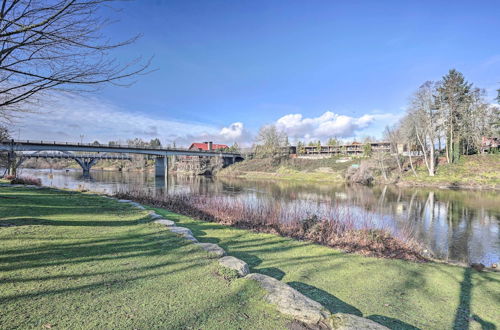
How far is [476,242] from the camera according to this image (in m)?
10.6

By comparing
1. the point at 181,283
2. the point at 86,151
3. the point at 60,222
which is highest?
the point at 86,151

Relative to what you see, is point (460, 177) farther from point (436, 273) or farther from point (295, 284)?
point (295, 284)

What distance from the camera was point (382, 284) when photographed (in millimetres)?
5027

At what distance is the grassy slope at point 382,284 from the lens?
394 cm

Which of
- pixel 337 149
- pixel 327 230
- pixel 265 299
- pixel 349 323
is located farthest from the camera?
pixel 337 149

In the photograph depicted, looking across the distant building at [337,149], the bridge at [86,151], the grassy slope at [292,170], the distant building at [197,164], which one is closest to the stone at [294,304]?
the bridge at [86,151]

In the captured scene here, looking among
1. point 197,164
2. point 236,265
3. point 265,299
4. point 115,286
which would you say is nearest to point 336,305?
point 265,299

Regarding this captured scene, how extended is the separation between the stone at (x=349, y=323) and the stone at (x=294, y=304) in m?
0.11

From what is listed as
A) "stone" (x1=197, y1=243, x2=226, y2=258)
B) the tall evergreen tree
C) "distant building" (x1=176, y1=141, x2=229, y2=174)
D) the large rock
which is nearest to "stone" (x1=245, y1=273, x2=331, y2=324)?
"stone" (x1=197, y1=243, x2=226, y2=258)

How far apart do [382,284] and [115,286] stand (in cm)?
466

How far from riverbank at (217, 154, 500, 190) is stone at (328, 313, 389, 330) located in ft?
125

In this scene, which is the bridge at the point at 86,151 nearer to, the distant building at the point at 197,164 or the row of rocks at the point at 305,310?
the distant building at the point at 197,164

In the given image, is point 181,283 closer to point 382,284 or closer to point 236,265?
point 236,265

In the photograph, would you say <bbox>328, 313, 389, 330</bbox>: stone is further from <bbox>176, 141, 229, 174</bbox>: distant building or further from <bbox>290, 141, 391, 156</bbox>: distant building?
<bbox>290, 141, 391, 156</bbox>: distant building
